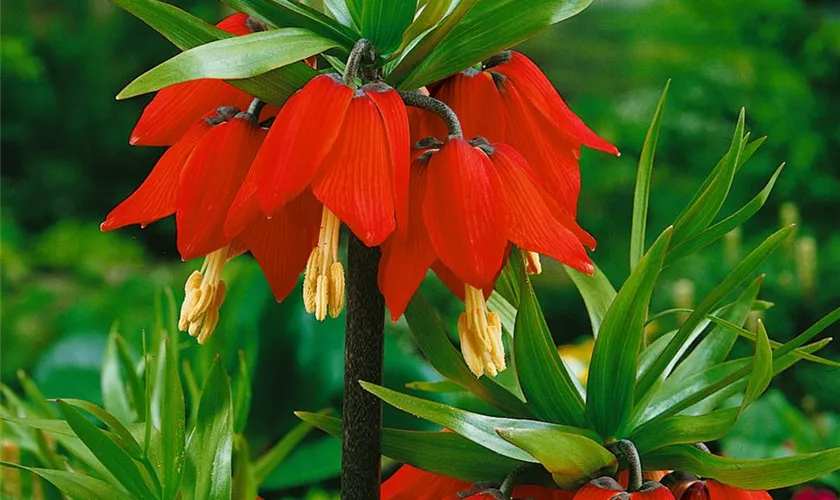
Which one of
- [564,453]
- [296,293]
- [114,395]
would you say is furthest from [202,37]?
[296,293]


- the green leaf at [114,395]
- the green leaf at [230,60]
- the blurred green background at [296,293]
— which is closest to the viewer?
the green leaf at [230,60]

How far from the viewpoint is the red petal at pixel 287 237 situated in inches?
21.3

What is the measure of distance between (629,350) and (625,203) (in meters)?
2.07

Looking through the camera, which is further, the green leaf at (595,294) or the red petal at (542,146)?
the green leaf at (595,294)

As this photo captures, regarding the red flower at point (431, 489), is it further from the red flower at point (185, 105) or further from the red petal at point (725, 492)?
the red flower at point (185, 105)

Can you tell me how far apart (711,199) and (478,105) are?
13 centimetres

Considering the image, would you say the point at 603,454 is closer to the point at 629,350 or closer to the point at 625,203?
the point at 629,350

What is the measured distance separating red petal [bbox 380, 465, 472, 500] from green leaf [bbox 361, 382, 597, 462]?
61 mm

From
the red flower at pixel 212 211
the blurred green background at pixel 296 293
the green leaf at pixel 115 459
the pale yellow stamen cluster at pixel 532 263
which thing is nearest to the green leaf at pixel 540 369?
the pale yellow stamen cluster at pixel 532 263

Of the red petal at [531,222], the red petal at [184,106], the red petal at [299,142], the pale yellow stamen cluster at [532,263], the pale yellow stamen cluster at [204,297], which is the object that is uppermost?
the red petal at [184,106]

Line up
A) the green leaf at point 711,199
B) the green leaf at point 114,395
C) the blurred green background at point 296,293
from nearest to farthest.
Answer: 1. the green leaf at point 711,199
2. the green leaf at point 114,395
3. the blurred green background at point 296,293

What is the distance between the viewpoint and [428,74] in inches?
20.6

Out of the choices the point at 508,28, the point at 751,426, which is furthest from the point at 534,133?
the point at 751,426

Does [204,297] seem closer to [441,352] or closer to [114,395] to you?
[441,352]
